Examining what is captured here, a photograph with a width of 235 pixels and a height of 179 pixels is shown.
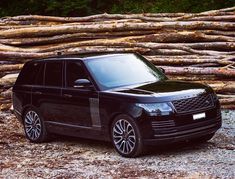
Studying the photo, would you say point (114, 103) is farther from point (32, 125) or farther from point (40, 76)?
point (32, 125)

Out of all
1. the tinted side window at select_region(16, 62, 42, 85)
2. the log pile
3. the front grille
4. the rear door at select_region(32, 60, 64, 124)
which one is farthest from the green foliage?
the front grille

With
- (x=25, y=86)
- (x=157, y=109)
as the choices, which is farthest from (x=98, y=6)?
(x=157, y=109)

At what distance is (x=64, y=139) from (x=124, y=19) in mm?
6655

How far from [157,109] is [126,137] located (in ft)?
2.45

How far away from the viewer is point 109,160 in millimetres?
9367

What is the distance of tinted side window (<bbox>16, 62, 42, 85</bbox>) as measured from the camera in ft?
38.2

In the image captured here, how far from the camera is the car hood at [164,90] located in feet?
30.0

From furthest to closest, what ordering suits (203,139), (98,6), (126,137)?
(98,6) → (203,139) → (126,137)

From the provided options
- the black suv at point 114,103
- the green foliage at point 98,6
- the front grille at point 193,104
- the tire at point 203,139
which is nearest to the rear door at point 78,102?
the black suv at point 114,103

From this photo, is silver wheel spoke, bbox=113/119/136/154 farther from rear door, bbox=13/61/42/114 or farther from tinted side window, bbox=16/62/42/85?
tinted side window, bbox=16/62/42/85

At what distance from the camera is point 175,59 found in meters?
15.1

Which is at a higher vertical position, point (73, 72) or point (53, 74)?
point (73, 72)

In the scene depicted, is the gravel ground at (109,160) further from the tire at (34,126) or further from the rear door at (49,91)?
the rear door at (49,91)

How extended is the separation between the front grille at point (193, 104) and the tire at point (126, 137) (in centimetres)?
77
